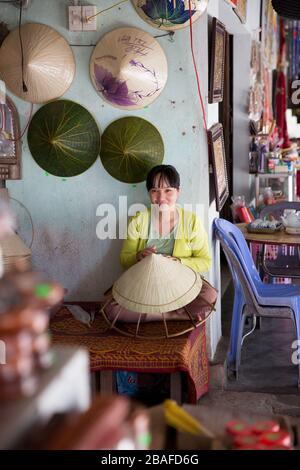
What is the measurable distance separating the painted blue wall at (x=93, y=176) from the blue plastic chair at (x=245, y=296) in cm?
25

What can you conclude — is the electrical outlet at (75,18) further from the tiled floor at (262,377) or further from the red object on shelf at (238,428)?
the red object on shelf at (238,428)

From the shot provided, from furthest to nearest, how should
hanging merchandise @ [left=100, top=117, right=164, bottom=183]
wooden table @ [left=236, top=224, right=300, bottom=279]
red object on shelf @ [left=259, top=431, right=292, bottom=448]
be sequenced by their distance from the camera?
wooden table @ [left=236, top=224, right=300, bottom=279]
hanging merchandise @ [left=100, top=117, right=164, bottom=183]
red object on shelf @ [left=259, top=431, right=292, bottom=448]

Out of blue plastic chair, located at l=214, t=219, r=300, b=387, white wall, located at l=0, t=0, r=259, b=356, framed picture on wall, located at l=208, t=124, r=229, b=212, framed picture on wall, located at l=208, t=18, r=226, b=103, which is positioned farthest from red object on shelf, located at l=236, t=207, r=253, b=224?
framed picture on wall, located at l=208, t=18, r=226, b=103

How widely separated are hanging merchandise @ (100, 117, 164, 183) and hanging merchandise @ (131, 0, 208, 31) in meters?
0.57

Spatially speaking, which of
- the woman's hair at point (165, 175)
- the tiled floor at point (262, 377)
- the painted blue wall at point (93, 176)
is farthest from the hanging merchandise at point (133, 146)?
the tiled floor at point (262, 377)

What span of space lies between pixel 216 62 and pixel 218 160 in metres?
0.63

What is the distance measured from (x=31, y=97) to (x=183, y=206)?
3.73 ft

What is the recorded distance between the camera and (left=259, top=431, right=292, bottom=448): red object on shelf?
4.84 feet

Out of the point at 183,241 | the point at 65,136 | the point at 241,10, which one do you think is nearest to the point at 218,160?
the point at 183,241

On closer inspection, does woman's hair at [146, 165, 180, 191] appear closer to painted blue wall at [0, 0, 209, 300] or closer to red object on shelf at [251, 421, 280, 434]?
painted blue wall at [0, 0, 209, 300]

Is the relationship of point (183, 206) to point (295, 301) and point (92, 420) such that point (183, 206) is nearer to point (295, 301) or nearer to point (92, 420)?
point (295, 301)

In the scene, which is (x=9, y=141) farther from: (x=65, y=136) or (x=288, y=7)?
(x=288, y=7)

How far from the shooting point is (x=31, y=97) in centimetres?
401

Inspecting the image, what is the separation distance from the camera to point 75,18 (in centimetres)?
395
